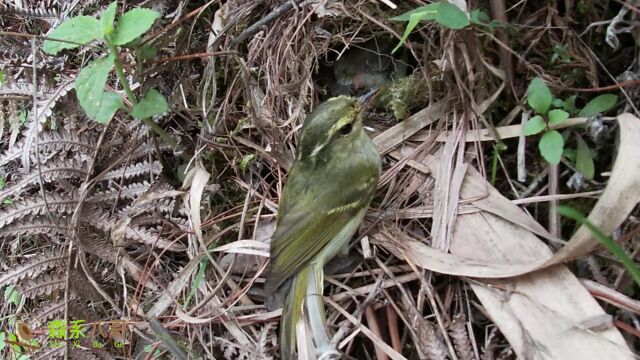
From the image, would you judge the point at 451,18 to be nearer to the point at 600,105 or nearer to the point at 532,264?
the point at 600,105

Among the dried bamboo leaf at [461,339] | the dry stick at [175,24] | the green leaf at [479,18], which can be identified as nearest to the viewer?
the dried bamboo leaf at [461,339]

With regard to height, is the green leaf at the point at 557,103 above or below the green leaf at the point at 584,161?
above

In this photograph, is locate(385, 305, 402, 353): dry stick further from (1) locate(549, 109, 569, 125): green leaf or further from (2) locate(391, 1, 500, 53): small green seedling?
(2) locate(391, 1, 500, 53): small green seedling

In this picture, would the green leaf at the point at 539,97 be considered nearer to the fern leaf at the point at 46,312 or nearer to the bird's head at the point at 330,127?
the bird's head at the point at 330,127

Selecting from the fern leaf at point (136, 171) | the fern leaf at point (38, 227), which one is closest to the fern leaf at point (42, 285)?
the fern leaf at point (38, 227)

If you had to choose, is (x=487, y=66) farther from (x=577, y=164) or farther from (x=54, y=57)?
(x=54, y=57)

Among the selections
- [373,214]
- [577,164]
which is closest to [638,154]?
[577,164]

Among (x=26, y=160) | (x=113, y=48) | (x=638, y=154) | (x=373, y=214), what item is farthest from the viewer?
(x=26, y=160)
